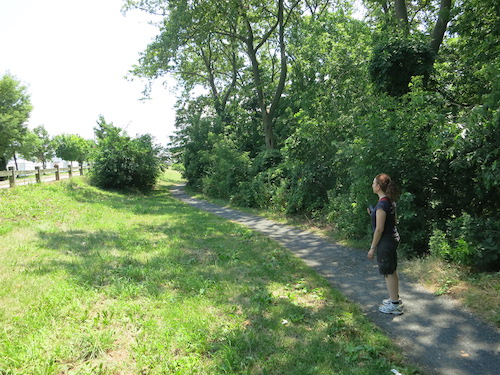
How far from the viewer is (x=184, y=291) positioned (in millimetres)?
5270

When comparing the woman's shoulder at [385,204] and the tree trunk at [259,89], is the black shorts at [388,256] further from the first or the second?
the tree trunk at [259,89]

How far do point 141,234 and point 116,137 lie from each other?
15.6m

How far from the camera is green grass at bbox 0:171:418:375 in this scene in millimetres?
3299

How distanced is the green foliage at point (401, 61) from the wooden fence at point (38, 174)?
15.3m

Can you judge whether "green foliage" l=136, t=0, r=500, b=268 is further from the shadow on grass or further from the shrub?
the shrub

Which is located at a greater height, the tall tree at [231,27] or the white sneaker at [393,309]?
the tall tree at [231,27]

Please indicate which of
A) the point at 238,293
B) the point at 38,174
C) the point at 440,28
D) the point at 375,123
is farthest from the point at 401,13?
the point at 38,174

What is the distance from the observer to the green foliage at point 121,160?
22641 mm

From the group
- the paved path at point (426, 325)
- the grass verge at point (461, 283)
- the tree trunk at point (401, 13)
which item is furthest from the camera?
the tree trunk at point (401, 13)

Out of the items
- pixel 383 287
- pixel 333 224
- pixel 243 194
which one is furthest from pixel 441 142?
pixel 243 194

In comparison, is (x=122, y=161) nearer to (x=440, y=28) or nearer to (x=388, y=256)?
(x=440, y=28)

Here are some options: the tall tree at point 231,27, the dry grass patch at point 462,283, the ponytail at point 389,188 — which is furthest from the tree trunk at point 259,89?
the ponytail at point 389,188

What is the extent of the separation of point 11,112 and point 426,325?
4902 centimetres

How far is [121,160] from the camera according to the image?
23.0 m
